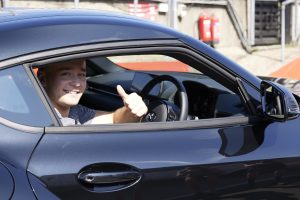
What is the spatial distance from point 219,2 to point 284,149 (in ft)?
48.8

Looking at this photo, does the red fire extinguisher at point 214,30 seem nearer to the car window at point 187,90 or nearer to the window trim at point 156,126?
the car window at point 187,90

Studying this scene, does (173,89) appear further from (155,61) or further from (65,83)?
(155,61)

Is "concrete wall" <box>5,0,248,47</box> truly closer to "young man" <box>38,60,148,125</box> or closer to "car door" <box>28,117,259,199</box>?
"young man" <box>38,60,148,125</box>

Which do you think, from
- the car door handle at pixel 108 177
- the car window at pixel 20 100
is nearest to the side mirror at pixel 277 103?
the car door handle at pixel 108 177

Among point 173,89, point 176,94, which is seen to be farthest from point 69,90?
point 173,89

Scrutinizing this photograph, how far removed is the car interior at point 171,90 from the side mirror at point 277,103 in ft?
0.38

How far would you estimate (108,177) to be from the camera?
194 cm

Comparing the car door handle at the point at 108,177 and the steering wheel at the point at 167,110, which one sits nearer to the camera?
the car door handle at the point at 108,177

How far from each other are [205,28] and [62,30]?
13864mm

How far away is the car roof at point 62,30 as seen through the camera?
77.3 inches

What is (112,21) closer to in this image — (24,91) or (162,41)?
(162,41)

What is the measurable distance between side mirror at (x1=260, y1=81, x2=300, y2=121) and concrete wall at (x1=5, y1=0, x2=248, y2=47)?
1008 cm

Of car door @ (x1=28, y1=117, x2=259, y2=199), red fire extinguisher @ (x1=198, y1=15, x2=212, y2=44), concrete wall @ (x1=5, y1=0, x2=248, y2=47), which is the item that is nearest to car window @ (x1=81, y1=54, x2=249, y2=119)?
car door @ (x1=28, y1=117, x2=259, y2=199)

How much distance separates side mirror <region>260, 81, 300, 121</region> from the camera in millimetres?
2367
